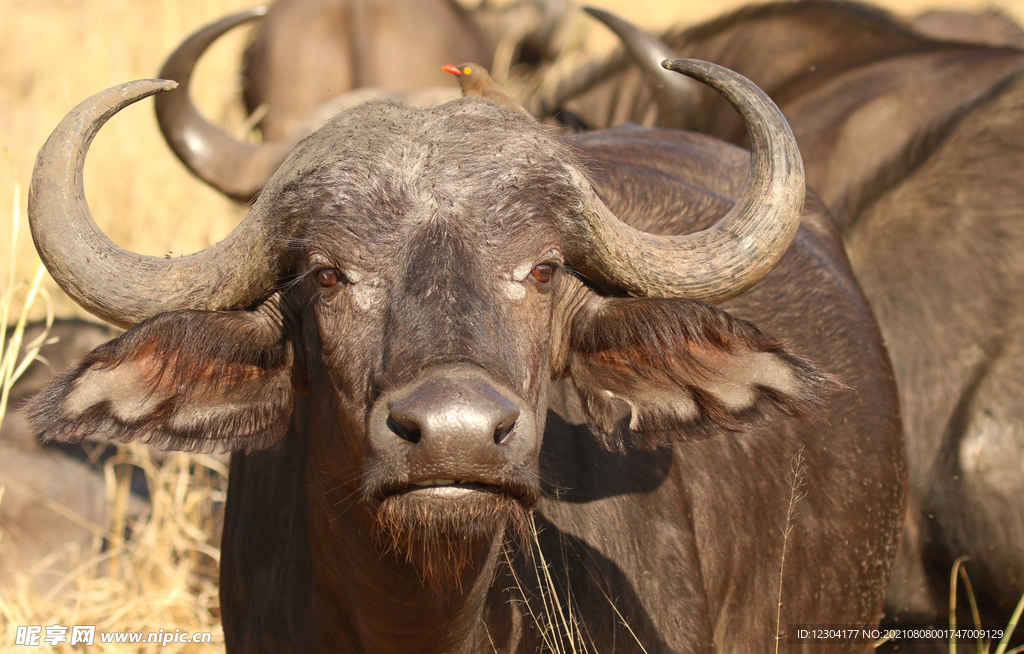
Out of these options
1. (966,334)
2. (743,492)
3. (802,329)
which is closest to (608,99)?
(966,334)

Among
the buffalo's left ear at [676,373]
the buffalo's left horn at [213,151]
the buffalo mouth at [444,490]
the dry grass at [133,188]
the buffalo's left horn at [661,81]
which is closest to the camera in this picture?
the buffalo mouth at [444,490]

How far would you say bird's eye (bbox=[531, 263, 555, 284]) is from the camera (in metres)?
2.32

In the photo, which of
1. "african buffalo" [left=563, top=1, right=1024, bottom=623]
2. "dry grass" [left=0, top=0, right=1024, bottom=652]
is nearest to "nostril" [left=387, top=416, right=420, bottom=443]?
"dry grass" [left=0, top=0, right=1024, bottom=652]

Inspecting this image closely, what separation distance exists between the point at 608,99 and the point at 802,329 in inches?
173

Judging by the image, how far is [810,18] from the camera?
6.95m

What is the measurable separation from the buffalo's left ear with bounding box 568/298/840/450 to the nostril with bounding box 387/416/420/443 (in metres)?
0.76

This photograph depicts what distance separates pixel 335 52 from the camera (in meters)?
8.91

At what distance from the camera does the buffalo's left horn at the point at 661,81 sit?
6020 millimetres

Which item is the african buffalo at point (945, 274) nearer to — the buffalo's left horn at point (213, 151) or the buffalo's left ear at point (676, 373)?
the buffalo's left ear at point (676, 373)

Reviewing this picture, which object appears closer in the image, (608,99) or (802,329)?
Answer: (802,329)

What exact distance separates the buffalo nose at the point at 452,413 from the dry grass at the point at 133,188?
36.7 inches

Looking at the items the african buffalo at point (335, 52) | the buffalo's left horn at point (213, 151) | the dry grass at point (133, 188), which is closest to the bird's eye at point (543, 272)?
the dry grass at point (133, 188)

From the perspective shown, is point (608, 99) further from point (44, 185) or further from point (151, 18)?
point (151, 18)

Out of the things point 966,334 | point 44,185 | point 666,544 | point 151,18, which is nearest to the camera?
point 44,185
